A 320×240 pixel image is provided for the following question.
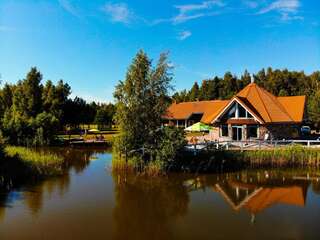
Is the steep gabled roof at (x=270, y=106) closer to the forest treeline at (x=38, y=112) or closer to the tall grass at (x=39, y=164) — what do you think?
the tall grass at (x=39, y=164)

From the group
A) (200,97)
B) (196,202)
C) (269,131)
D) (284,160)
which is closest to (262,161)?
(284,160)

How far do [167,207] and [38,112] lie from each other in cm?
3831

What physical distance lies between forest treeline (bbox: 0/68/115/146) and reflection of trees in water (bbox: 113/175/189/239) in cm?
1948

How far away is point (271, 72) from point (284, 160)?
196 feet

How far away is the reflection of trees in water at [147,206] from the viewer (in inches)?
531

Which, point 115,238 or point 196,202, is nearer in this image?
point 115,238

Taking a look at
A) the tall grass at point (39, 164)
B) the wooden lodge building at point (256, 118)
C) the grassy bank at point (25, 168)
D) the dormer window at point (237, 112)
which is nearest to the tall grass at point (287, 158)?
the wooden lodge building at point (256, 118)

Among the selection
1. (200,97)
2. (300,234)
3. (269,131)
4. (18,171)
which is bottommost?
(300,234)

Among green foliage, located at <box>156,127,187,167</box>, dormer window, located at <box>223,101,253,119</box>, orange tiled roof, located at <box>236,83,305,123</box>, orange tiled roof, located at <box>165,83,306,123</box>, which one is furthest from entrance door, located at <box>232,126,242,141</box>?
green foliage, located at <box>156,127,187,167</box>

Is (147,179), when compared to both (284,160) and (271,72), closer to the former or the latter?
(284,160)

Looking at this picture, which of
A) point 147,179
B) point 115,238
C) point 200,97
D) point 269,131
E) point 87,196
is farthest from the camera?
point 200,97

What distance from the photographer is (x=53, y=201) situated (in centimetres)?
1767

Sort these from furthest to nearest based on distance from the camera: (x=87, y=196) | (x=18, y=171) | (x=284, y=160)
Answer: (x=284, y=160)
(x=18, y=171)
(x=87, y=196)

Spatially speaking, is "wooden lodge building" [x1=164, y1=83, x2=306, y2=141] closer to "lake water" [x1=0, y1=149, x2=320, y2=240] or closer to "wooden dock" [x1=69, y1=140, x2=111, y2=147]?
"lake water" [x1=0, y1=149, x2=320, y2=240]
